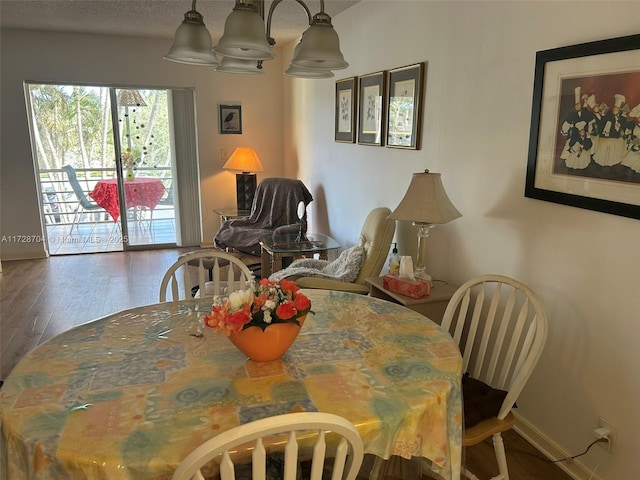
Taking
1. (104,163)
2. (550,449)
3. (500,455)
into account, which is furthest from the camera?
(104,163)

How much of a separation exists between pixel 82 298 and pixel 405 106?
10.3 ft

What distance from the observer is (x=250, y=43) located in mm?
1453

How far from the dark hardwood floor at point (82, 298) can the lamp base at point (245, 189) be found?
962 mm

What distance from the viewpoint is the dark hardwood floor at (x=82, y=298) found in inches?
83.7

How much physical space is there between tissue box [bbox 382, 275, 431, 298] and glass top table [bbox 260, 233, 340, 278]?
1104 mm

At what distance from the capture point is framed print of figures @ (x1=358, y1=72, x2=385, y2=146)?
11.2ft

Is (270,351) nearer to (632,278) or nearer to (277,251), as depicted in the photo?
(632,278)

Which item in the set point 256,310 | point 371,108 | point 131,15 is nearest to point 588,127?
point 256,310

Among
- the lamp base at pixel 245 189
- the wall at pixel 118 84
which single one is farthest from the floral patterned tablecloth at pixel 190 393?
the wall at pixel 118 84

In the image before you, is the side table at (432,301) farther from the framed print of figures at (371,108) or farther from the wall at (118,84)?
the wall at (118,84)

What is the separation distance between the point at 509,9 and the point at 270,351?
1.88m

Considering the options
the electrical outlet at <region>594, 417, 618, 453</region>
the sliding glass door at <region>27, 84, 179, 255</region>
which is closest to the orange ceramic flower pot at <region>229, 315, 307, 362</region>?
the electrical outlet at <region>594, 417, 618, 453</region>

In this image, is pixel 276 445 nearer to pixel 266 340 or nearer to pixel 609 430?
pixel 266 340

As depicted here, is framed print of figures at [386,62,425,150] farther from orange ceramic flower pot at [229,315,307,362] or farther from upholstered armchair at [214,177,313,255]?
orange ceramic flower pot at [229,315,307,362]
